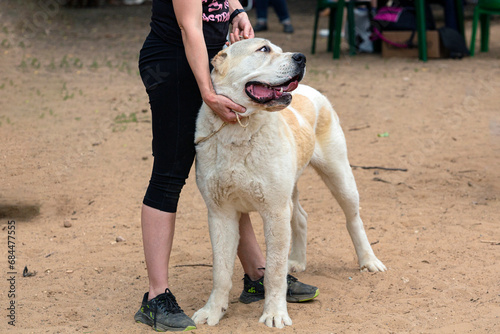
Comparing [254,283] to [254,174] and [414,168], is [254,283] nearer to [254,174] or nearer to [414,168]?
[254,174]

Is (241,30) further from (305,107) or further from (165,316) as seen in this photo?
(165,316)

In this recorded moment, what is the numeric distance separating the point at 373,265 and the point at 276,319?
41.1 inches

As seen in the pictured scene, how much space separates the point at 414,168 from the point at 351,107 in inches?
74.3

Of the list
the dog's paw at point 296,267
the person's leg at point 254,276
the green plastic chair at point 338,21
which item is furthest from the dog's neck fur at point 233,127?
the green plastic chair at point 338,21

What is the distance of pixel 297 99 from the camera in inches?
148

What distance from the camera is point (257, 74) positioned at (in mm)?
3020

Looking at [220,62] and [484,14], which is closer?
[220,62]

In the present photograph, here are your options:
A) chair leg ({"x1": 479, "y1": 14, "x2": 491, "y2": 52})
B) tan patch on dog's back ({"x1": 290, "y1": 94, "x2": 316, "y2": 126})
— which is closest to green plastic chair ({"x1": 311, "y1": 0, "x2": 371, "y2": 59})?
chair leg ({"x1": 479, "y1": 14, "x2": 491, "y2": 52})

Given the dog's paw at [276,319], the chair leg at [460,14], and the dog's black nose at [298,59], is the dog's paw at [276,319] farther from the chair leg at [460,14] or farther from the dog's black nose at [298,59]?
the chair leg at [460,14]

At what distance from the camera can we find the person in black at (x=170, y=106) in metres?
3.06

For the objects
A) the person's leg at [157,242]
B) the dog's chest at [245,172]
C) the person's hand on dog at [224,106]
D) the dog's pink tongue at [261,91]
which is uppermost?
the dog's pink tongue at [261,91]

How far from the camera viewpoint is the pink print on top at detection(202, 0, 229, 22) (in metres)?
3.21

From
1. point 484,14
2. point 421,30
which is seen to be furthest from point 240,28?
point 484,14

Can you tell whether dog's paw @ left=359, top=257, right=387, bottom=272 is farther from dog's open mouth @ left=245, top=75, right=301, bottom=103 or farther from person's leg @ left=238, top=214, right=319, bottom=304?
dog's open mouth @ left=245, top=75, right=301, bottom=103
